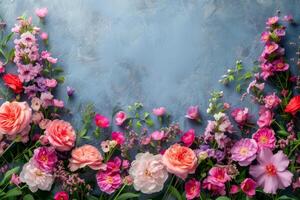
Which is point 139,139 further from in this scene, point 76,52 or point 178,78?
point 76,52

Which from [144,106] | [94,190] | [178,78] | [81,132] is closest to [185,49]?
[178,78]

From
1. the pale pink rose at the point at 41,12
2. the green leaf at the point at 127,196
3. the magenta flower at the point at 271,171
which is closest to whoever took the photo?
the magenta flower at the point at 271,171

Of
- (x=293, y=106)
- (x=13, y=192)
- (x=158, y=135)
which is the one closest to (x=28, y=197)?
(x=13, y=192)

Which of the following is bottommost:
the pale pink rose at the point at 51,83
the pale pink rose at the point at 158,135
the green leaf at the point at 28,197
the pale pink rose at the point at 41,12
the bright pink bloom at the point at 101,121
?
the green leaf at the point at 28,197

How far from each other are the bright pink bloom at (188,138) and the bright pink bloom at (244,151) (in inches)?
6.3

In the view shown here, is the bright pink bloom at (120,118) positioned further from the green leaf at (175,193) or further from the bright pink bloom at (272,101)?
the bright pink bloom at (272,101)

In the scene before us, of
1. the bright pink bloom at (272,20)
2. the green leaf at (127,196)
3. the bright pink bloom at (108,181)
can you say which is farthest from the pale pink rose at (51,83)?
the bright pink bloom at (272,20)

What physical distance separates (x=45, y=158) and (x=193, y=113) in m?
0.62

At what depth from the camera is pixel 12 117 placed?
78.6 inches

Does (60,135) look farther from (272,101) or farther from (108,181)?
(272,101)

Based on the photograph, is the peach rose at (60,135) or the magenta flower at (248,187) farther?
the peach rose at (60,135)

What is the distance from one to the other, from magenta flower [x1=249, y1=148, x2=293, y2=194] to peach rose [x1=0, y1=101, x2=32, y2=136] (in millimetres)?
918

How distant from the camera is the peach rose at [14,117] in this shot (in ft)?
6.51

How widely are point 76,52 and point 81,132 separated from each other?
0.36 metres
